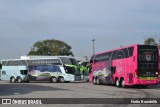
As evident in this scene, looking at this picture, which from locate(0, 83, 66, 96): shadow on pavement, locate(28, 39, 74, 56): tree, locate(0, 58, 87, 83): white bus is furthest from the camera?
locate(28, 39, 74, 56): tree

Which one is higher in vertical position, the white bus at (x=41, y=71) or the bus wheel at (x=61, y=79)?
the white bus at (x=41, y=71)

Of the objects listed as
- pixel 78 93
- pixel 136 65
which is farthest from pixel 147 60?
pixel 78 93

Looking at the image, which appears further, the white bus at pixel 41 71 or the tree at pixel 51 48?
the tree at pixel 51 48

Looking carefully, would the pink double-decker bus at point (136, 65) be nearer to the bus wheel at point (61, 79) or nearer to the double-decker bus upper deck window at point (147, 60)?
the double-decker bus upper deck window at point (147, 60)

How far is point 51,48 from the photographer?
10544 cm

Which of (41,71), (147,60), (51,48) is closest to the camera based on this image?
(147,60)

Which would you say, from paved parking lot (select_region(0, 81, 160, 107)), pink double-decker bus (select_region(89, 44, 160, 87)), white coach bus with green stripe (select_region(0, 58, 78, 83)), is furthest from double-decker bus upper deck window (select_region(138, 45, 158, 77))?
white coach bus with green stripe (select_region(0, 58, 78, 83))

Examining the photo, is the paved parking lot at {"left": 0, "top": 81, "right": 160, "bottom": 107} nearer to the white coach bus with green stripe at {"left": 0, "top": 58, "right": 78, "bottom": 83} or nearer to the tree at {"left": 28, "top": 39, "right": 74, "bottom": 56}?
the white coach bus with green stripe at {"left": 0, "top": 58, "right": 78, "bottom": 83}

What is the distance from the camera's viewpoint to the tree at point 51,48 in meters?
104

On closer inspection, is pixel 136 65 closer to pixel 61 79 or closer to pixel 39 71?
pixel 61 79

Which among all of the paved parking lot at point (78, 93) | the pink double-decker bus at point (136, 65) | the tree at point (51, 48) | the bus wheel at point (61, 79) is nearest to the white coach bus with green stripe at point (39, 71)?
the bus wheel at point (61, 79)

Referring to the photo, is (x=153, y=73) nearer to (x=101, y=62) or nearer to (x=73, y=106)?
(x=101, y=62)

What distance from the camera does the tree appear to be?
104500 millimetres

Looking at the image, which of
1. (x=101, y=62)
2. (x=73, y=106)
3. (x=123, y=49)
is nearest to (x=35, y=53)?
(x=101, y=62)
